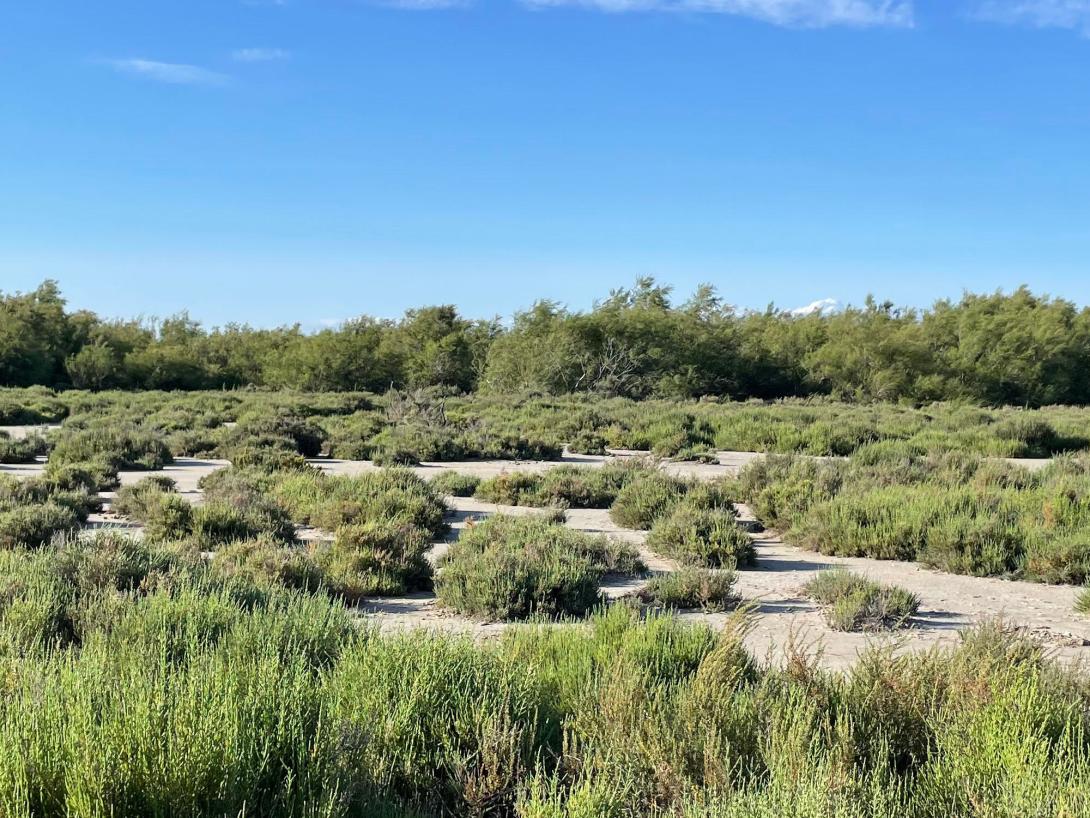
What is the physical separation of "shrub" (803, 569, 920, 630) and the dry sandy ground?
13 centimetres

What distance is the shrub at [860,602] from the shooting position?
25.1 ft

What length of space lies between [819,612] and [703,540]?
251 centimetres

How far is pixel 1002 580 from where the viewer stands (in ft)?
32.2

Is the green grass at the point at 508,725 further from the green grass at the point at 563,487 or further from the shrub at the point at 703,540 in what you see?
the green grass at the point at 563,487

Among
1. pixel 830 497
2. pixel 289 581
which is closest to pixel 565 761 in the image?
pixel 289 581

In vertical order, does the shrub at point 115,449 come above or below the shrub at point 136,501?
above

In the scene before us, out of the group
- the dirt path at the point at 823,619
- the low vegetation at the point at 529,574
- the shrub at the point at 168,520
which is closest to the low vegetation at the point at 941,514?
the dirt path at the point at 823,619

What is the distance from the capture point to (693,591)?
8352mm

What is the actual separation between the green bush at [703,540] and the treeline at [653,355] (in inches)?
1351

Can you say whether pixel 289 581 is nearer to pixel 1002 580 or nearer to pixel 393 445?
pixel 1002 580

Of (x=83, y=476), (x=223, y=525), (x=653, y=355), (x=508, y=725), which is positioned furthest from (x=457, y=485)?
(x=653, y=355)

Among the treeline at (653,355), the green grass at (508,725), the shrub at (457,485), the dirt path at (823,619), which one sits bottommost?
the dirt path at (823,619)

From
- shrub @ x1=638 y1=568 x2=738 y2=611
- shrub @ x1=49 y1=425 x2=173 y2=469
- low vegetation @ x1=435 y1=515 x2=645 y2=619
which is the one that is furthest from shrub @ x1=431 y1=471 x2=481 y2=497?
shrub @ x1=638 y1=568 x2=738 y2=611

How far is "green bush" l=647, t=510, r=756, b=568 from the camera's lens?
10180 millimetres
